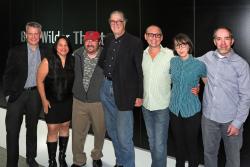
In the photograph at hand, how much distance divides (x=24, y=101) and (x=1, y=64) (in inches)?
142

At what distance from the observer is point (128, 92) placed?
3121 millimetres

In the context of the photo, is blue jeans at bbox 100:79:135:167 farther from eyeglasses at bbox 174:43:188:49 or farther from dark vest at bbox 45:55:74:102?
eyeglasses at bbox 174:43:188:49

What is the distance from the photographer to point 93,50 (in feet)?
11.1

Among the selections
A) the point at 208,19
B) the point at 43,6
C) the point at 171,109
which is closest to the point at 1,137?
the point at 43,6

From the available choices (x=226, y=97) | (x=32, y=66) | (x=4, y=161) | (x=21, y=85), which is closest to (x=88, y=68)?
(x=32, y=66)

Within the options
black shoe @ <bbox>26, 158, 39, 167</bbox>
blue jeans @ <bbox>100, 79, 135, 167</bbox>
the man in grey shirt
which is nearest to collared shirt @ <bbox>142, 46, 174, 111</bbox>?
blue jeans @ <bbox>100, 79, 135, 167</bbox>

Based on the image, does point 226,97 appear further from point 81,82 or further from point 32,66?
point 32,66

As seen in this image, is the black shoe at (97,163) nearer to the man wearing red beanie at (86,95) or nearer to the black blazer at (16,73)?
the man wearing red beanie at (86,95)

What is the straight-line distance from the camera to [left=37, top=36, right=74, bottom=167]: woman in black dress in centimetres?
338

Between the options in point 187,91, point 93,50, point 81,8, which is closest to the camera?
point 187,91

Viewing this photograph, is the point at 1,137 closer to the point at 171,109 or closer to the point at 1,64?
the point at 1,64

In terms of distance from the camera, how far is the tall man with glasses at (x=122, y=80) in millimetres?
3111

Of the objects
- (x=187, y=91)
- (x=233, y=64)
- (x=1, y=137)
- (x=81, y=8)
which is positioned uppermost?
(x=81, y=8)

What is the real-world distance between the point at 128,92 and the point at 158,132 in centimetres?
46
